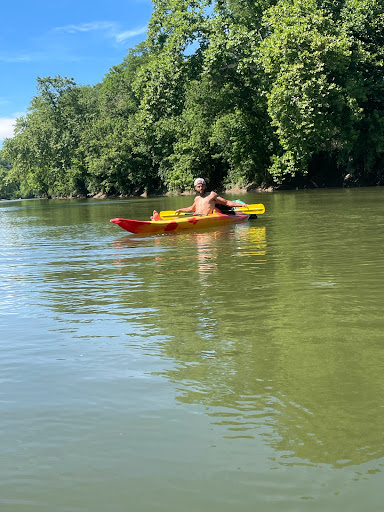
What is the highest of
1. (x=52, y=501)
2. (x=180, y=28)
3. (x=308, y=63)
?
(x=180, y=28)

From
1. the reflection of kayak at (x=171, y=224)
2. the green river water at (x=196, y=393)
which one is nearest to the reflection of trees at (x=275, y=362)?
the green river water at (x=196, y=393)

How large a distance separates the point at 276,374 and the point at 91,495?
5.23 feet

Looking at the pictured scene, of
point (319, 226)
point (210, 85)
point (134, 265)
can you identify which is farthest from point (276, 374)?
point (210, 85)

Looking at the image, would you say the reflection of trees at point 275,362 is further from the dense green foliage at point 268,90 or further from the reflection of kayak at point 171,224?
the dense green foliage at point 268,90

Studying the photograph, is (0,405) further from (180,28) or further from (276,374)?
(180,28)

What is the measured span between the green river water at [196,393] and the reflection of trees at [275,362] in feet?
0.04

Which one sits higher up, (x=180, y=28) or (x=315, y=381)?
(x=180, y=28)

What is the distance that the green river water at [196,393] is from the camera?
2262mm

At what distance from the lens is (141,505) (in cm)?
216

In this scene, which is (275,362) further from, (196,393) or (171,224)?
(171,224)

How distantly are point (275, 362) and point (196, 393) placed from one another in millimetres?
714

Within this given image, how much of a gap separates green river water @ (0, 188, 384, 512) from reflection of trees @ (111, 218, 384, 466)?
0.04 ft

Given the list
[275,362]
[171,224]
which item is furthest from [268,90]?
[275,362]

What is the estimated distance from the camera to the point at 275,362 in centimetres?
375
